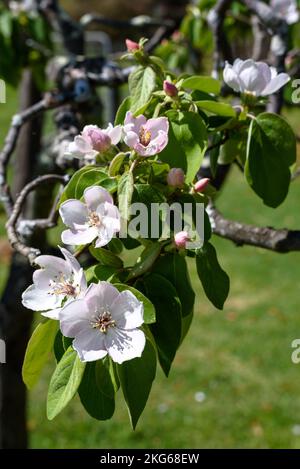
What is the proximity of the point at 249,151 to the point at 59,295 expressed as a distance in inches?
14.6

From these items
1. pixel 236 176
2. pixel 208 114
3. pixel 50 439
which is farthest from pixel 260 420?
pixel 236 176

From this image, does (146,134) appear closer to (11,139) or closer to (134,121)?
(134,121)

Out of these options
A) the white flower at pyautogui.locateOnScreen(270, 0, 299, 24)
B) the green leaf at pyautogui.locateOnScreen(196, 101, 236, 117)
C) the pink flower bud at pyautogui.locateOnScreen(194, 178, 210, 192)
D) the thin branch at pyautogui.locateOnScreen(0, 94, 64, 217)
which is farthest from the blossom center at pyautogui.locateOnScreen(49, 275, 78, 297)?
the white flower at pyautogui.locateOnScreen(270, 0, 299, 24)

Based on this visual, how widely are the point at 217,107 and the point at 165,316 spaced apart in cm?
33

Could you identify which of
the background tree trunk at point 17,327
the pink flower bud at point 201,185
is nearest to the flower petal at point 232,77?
the pink flower bud at point 201,185

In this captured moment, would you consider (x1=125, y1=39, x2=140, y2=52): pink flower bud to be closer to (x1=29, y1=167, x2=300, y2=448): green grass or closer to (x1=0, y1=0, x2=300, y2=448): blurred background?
(x1=0, y1=0, x2=300, y2=448): blurred background

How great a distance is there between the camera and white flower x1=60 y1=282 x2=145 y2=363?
0.87 m

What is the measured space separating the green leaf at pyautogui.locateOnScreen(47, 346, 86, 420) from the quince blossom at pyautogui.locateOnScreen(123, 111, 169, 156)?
263 mm

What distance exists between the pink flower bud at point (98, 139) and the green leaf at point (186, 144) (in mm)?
75

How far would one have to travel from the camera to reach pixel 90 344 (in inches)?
34.8

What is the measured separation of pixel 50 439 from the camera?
3.26m

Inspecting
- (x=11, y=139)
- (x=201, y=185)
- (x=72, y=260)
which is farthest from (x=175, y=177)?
(x=11, y=139)

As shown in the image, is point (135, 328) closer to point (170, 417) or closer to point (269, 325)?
point (170, 417)

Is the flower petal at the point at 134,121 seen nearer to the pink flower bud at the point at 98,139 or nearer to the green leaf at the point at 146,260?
the pink flower bud at the point at 98,139
